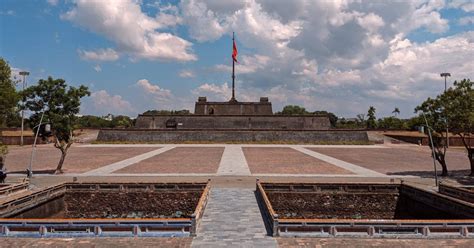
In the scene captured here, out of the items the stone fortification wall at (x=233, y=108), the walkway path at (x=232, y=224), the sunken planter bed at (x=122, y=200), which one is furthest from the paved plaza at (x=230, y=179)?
the stone fortification wall at (x=233, y=108)

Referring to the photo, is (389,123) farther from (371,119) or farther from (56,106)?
Answer: (56,106)

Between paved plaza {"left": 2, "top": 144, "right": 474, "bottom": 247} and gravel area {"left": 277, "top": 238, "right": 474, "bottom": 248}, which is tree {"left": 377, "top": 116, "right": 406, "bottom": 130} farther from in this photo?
gravel area {"left": 277, "top": 238, "right": 474, "bottom": 248}

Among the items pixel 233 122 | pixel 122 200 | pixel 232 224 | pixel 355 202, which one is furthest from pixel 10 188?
pixel 233 122

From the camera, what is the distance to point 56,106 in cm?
2258

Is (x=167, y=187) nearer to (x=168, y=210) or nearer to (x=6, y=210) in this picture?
(x=168, y=210)

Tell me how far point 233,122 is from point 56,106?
3805cm

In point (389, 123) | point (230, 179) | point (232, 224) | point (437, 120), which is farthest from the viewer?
point (389, 123)

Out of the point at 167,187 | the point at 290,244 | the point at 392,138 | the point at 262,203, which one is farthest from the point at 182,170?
the point at 392,138

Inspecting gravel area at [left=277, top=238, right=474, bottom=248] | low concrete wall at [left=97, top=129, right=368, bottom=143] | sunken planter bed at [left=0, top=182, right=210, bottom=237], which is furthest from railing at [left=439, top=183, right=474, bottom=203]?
low concrete wall at [left=97, top=129, right=368, bottom=143]

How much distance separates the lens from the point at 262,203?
13.2m

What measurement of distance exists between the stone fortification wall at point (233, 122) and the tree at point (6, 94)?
40.1 m

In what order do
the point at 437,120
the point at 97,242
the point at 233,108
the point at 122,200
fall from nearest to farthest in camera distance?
the point at 97,242 < the point at 122,200 < the point at 437,120 < the point at 233,108

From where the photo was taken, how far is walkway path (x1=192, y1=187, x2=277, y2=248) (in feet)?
30.1

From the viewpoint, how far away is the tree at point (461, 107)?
66.1ft
